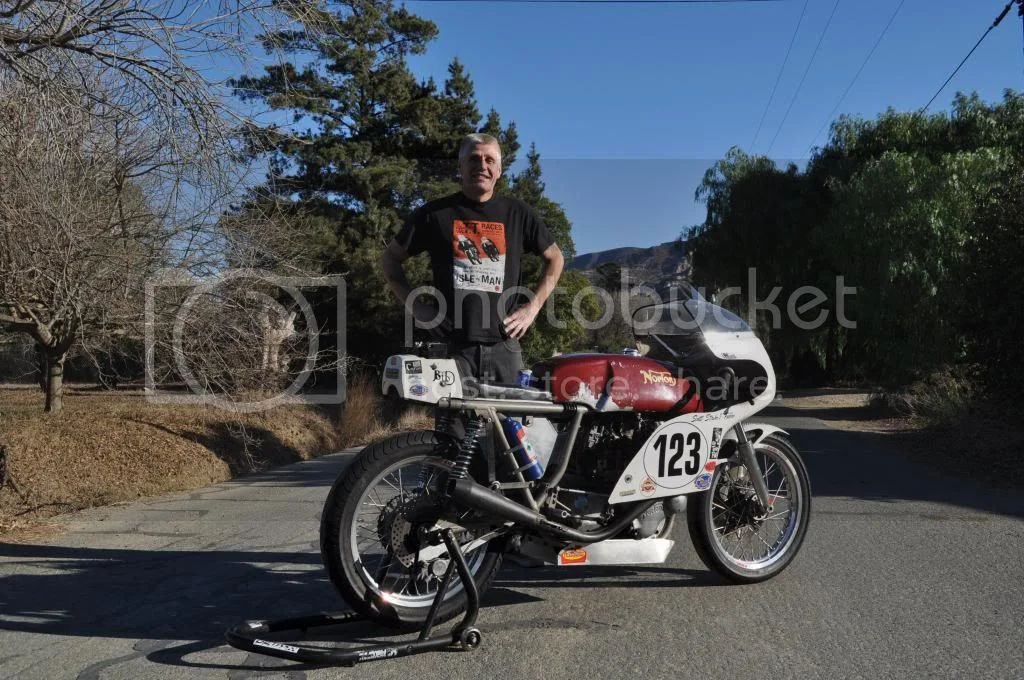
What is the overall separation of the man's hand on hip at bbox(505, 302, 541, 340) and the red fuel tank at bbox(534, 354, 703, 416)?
0.21 metres

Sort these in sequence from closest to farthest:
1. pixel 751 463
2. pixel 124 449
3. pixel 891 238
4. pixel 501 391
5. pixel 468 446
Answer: pixel 468 446 → pixel 501 391 → pixel 751 463 → pixel 124 449 → pixel 891 238

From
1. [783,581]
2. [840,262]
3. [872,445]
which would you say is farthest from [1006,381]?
[840,262]

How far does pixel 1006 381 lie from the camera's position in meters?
12.5

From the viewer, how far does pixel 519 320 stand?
458 centimetres

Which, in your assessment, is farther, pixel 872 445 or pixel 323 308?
pixel 323 308

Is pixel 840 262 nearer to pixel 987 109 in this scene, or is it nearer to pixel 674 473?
pixel 987 109

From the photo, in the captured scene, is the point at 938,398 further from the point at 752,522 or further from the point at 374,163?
the point at 374,163

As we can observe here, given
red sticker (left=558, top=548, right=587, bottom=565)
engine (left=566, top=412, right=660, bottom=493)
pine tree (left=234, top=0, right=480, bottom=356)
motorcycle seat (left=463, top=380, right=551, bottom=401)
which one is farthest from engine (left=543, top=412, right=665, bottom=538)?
pine tree (left=234, top=0, right=480, bottom=356)

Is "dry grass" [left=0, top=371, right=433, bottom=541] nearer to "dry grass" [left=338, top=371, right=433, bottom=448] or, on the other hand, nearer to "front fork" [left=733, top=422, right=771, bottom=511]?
"dry grass" [left=338, top=371, right=433, bottom=448]

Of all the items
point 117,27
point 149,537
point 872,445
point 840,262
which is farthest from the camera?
point 840,262

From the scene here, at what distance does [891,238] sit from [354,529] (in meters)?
24.8

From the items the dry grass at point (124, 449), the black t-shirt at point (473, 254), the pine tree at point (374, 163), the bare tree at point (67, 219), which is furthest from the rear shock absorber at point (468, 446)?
the pine tree at point (374, 163)

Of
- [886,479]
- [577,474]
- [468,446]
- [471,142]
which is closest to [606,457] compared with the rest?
[577,474]

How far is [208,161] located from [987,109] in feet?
106
